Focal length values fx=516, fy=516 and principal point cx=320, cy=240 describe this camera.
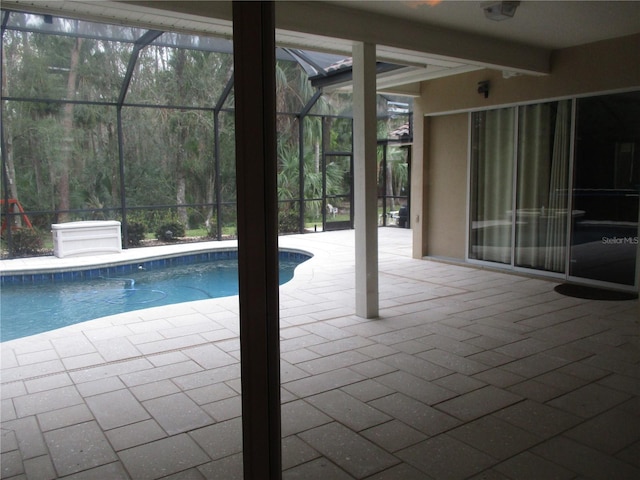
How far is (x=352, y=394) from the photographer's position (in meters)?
2.79

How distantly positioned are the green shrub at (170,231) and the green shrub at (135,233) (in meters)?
0.29

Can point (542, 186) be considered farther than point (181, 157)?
No

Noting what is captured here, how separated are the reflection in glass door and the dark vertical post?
4.71m

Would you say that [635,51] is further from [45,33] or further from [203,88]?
[45,33]

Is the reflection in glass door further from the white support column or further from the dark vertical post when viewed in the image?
the dark vertical post

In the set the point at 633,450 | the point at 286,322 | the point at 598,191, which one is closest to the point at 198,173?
the point at 286,322

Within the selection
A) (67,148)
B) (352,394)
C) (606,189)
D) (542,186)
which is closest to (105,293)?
(67,148)

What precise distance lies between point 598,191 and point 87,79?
7049 mm

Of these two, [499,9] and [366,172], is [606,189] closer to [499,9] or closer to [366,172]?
[499,9]

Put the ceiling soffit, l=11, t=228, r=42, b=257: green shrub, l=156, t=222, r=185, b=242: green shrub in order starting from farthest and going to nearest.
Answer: l=156, t=222, r=185, b=242: green shrub < l=11, t=228, r=42, b=257: green shrub < the ceiling soffit

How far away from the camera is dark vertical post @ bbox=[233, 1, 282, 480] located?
127cm

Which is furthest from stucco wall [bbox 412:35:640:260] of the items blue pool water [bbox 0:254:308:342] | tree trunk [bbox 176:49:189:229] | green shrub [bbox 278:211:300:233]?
tree trunk [bbox 176:49:189:229]

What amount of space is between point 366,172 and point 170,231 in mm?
5632

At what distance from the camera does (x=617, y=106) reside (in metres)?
5.01
